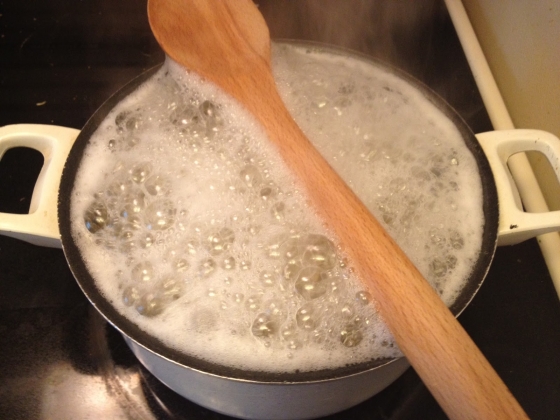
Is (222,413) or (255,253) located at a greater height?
(255,253)

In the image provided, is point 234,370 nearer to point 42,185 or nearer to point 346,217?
point 346,217

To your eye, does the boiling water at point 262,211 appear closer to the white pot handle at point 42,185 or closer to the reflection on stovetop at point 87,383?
the white pot handle at point 42,185

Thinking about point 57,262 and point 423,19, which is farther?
point 423,19

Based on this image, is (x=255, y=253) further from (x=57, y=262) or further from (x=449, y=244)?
(x=57, y=262)

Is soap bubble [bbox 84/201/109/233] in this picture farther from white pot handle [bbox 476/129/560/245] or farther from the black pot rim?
white pot handle [bbox 476/129/560/245]

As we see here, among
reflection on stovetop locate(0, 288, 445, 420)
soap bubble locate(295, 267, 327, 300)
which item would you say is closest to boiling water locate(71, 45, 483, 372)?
soap bubble locate(295, 267, 327, 300)

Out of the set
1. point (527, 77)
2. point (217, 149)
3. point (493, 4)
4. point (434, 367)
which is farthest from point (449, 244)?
point (493, 4)
